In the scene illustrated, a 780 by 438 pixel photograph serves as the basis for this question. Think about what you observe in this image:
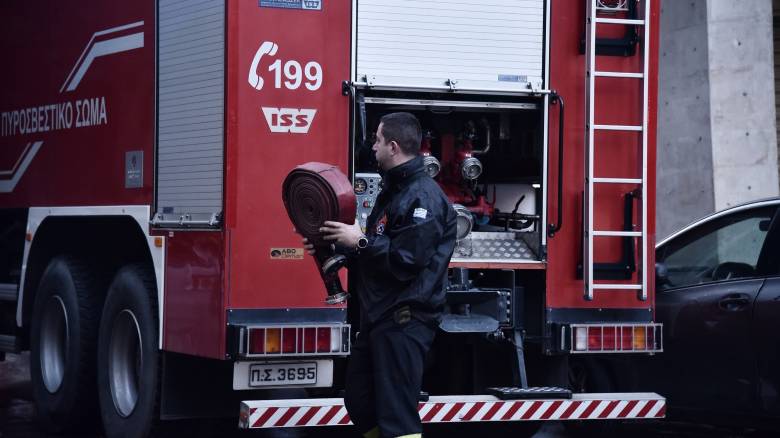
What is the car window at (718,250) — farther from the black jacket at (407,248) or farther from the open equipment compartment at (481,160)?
the black jacket at (407,248)

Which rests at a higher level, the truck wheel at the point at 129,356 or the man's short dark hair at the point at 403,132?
the man's short dark hair at the point at 403,132

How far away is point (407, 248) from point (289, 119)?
5.58ft

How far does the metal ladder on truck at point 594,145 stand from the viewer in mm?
7980

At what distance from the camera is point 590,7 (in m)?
8.05

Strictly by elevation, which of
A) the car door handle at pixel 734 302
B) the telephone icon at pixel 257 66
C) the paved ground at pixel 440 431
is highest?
the telephone icon at pixel 257 66

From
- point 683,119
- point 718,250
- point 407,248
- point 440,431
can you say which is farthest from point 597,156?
point 683,119

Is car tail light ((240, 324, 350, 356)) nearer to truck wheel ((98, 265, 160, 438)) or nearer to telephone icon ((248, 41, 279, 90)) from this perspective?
truck wheel ((98, 265, 160, 438))

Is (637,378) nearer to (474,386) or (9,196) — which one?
(474,386)

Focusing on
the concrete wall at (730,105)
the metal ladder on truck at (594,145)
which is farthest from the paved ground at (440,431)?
the concrete wall at (730,105)

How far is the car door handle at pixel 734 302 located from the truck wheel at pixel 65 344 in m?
4.03

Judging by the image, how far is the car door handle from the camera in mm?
8453

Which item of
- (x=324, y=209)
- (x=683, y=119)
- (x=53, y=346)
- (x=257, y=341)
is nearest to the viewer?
(x=324, y=209)

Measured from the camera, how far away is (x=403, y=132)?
6.38 meters

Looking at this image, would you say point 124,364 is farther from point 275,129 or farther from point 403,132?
point 403,132
